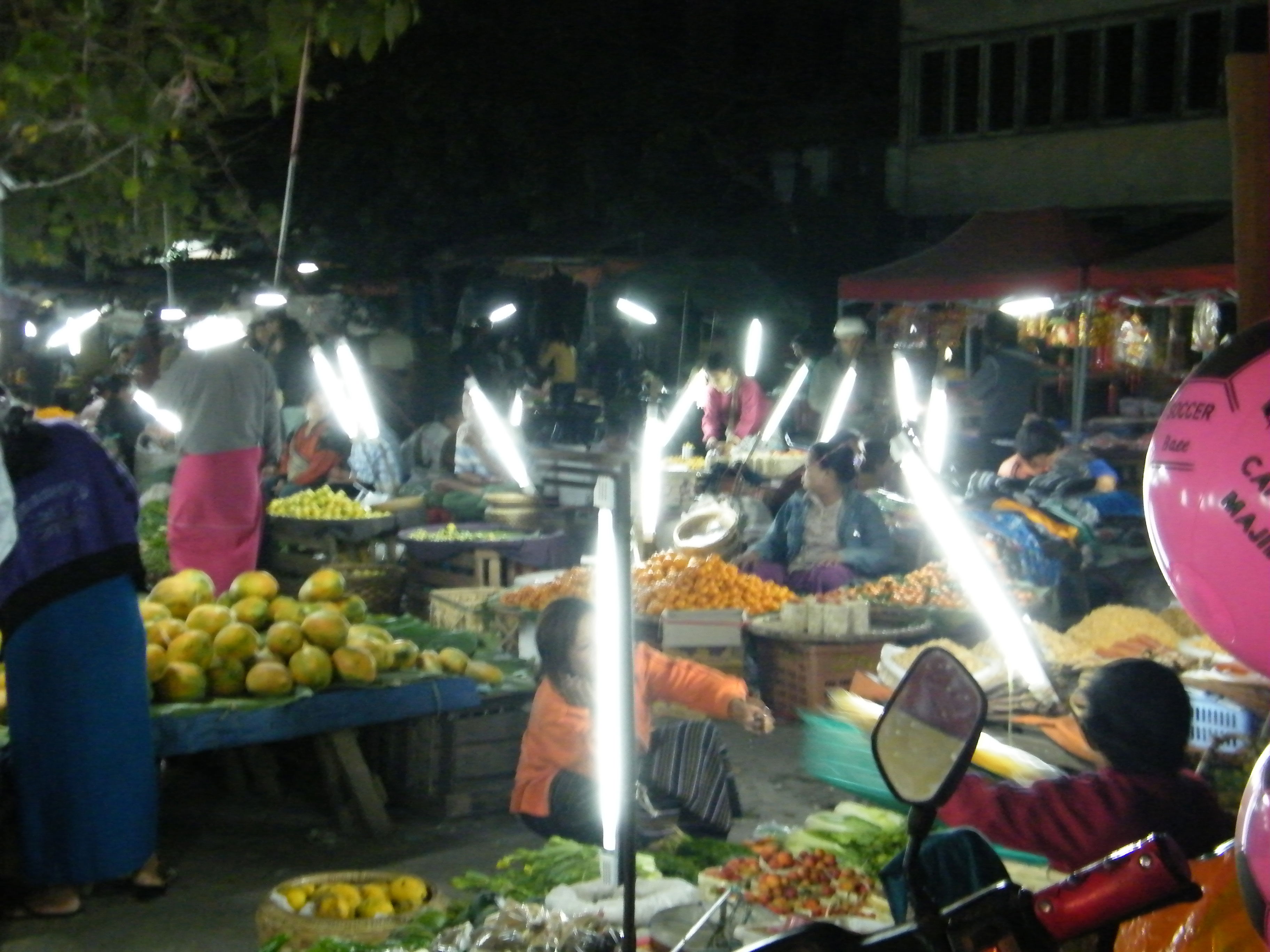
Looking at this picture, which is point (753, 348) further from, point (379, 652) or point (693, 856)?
point (693, 856)

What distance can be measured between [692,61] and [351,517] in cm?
1125

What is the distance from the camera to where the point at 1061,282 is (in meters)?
11.0

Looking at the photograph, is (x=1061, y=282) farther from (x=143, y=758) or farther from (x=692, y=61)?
(x=692, y=61)

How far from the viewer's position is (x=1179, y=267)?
414 inches

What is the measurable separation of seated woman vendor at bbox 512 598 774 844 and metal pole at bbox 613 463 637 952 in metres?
1.74

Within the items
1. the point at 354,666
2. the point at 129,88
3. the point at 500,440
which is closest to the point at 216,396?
the point at 500,440

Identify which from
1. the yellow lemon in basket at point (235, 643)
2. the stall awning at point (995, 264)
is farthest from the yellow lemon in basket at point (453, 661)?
the stall awning at point (995, 264)

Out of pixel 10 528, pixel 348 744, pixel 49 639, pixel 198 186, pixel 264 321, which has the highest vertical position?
pixel 198 186

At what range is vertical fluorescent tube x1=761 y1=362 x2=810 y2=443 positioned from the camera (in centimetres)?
1240

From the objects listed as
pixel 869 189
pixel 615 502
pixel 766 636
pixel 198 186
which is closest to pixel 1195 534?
pixel 615 502

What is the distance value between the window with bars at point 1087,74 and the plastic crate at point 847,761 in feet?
50.2

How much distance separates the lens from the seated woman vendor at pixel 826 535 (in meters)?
8.12

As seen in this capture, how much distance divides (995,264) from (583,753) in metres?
7.85

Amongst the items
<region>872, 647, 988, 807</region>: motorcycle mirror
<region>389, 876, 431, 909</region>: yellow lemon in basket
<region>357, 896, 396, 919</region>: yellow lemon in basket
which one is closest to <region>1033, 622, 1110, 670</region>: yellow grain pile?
<region>389, 876, 431, 909</region>: yellow lemon in basket
